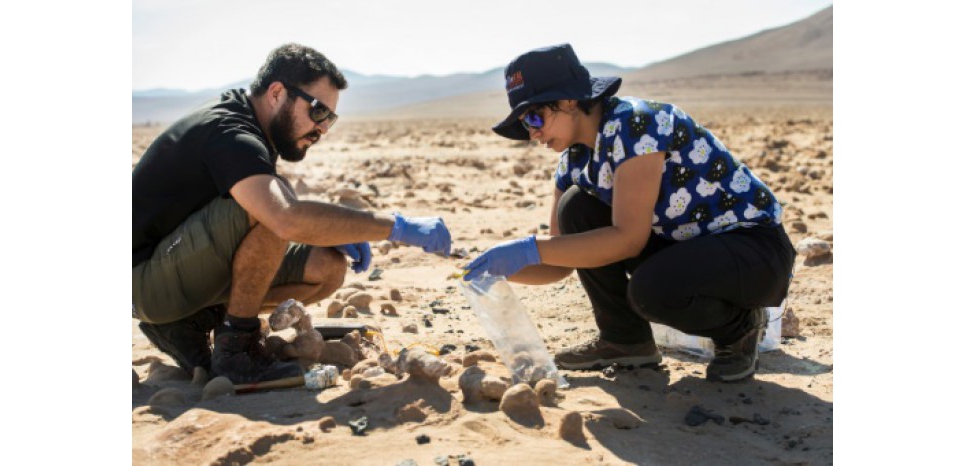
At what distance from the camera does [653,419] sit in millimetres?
3016

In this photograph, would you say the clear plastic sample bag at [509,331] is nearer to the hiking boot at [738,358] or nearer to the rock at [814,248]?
the hiking boot at [738,358]

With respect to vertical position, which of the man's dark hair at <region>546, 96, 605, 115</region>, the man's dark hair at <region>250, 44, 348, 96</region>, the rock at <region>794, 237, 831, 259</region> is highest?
the man's dark hair at <region>250, 44, 348, 96</region>

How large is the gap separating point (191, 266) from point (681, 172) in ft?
5.33

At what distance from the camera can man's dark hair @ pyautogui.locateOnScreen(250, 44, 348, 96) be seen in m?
3.52

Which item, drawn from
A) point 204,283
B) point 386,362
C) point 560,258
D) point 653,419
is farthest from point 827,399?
point 204,283

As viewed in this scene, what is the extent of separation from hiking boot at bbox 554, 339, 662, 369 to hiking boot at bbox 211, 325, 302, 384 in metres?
0.95

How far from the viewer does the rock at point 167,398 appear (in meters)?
3.08

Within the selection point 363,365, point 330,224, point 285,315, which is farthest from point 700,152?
point 285,315

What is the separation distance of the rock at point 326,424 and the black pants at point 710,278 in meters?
1.06

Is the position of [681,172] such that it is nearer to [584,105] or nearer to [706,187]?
[706,187]

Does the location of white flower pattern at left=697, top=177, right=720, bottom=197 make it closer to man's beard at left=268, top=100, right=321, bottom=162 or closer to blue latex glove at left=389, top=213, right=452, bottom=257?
blue latex glove at left=389, top=213, right=452, bottom=257

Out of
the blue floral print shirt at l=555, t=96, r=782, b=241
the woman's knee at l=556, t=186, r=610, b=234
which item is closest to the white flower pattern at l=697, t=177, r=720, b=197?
the blue floral print shirt at l=555, t=96, r=782, b=241

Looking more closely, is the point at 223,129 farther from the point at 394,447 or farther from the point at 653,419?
the point at 653,419

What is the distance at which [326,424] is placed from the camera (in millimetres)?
2771
